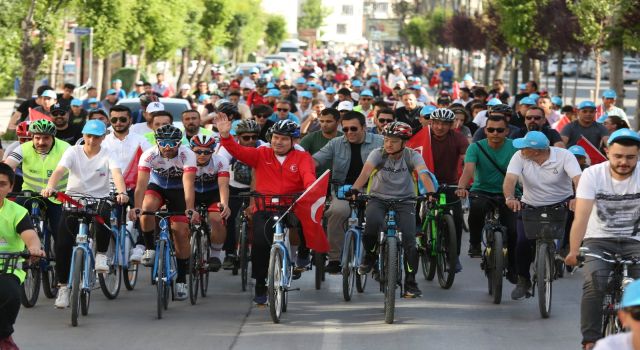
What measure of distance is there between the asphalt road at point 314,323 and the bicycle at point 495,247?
0.20 meters

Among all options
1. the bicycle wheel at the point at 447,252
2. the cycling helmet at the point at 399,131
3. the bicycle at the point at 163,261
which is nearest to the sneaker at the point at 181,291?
the bicycle at the point at 163,261

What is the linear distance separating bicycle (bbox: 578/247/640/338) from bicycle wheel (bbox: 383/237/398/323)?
2.53 meters

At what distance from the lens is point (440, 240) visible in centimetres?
1336

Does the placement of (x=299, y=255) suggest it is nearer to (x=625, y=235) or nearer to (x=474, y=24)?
(x=625, y=235)

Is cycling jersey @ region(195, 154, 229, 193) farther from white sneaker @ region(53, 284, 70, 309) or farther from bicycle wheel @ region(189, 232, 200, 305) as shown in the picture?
white sneaker @ region(53, 284, 70, 309)

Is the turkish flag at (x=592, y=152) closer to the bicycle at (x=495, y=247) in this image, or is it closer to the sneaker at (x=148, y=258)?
the bicycle at (x=495, y=247)

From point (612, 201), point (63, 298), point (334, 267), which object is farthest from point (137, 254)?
point (612, 201)

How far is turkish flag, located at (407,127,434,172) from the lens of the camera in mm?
13797

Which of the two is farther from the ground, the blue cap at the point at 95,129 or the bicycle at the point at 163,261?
the blue cap at the point at 95,129

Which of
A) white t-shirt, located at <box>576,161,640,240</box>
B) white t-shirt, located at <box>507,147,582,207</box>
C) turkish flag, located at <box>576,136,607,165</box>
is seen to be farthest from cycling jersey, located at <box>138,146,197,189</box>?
turkish flag, located at <box>576,136,607,165</box>

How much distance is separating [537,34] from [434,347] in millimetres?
37186

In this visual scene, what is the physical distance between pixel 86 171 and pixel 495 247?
3579 millimetres

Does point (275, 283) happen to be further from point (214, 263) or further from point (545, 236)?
point (545, 236)

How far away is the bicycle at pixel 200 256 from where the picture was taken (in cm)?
1219
